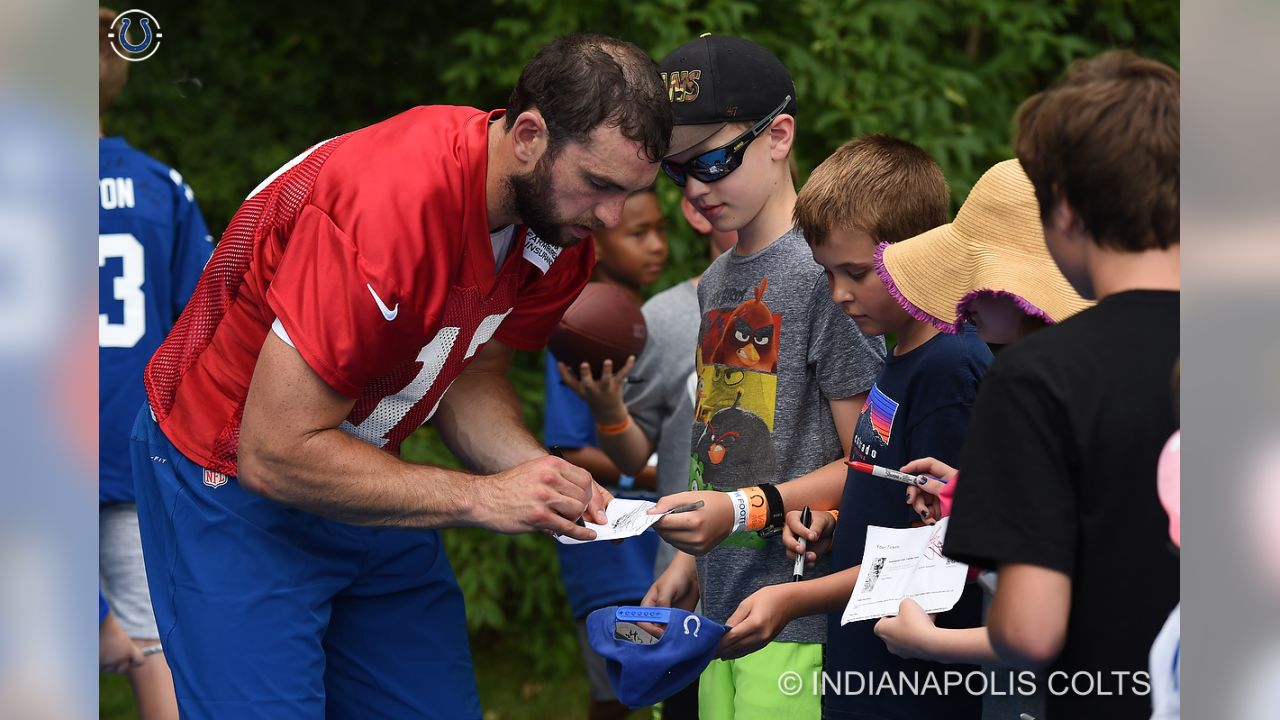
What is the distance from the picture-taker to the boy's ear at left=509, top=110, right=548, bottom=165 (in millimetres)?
2289

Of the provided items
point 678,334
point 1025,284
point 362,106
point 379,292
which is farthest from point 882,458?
point 362,106

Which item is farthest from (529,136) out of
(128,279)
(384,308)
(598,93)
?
(128,279)

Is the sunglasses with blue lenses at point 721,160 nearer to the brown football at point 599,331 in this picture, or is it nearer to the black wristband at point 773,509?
the black wristband at point 773,509

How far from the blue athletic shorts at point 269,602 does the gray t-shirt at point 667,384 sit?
1.20 metres

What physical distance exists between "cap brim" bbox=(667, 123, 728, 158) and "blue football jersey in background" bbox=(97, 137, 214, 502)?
1905mm

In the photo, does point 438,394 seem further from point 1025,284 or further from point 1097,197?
point 1097,197

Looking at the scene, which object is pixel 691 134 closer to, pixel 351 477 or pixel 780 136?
pixel 780 136

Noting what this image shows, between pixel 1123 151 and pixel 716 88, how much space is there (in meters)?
1.17

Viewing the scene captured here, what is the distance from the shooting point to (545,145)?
2299mm

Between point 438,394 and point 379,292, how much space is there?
0.39m

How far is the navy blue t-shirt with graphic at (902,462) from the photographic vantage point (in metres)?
2.21

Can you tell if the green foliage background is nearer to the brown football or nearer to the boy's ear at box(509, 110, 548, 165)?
the brown football

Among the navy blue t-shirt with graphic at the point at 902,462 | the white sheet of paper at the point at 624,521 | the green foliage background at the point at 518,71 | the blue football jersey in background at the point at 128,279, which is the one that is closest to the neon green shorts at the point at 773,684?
the navy blue t-shirt with graphic at the point at 902,462

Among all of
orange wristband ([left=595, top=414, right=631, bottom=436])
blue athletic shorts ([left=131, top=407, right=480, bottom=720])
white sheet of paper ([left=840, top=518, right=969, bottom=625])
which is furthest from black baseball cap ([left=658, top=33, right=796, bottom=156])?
orange wristband ([left=595, top=414, right=631, bottom=436])
